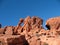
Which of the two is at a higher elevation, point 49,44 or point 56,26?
point 56,26

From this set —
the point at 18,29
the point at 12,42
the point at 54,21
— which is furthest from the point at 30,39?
the point at 54,21

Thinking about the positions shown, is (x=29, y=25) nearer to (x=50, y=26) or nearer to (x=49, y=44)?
(x=50, y=26)

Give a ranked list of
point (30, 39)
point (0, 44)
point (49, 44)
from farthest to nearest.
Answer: point (30, 39) → point (49, 44) → point (0, 44)

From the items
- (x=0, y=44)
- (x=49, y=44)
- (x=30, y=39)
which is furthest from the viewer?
(x=30, y=39)

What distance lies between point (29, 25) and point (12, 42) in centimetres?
2825

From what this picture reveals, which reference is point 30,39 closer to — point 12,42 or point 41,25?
point 12,42

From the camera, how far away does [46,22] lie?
191ft

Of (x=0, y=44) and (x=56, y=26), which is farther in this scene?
(x=56, y=26)

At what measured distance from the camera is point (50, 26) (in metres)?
57.4

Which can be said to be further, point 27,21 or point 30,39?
point 27,21

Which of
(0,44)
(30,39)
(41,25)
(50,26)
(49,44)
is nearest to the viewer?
(0,44)

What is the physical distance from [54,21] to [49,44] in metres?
28.8

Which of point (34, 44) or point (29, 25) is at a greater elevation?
point (29, 25)

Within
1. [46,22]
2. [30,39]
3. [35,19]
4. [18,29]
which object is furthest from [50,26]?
[30,39]
